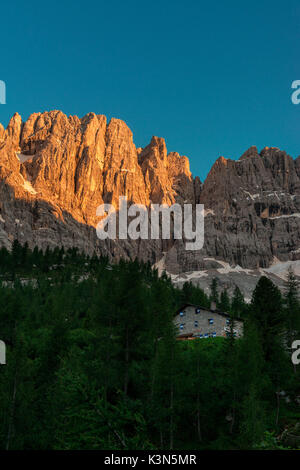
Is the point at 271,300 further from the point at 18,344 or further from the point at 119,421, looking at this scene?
the point at 119,421

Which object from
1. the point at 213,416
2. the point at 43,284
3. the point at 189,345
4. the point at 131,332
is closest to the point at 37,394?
the point at 131,332

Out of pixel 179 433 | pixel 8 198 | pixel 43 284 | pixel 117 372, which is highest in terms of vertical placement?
pixel 8 198

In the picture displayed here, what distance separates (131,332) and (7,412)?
38.9 feet

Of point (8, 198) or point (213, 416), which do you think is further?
point (8, 198)

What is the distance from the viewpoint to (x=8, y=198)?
19500 cm

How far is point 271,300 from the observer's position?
47219mm

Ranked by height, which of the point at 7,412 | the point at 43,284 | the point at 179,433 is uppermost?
the point at 43,284

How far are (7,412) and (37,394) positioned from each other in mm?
4971

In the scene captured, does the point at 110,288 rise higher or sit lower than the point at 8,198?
lower

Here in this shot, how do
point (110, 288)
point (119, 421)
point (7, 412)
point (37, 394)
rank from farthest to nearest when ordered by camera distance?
point (110, 288)
point (37, 394)
point (7, 412)
point (119, 421)
